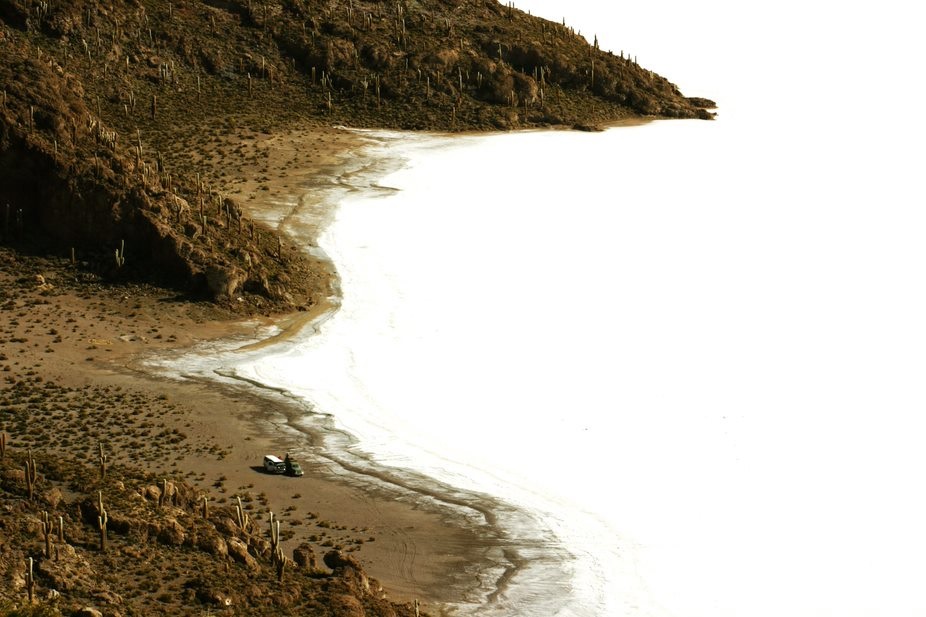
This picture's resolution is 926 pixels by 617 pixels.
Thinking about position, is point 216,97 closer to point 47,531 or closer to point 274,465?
point 274,465

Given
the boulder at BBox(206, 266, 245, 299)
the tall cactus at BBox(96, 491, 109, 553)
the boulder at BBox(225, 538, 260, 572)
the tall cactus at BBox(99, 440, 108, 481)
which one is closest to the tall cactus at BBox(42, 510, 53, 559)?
the tall cactus at BBox(96, 491, 109, 553)

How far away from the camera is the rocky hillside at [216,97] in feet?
225

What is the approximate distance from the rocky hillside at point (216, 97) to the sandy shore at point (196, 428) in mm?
2361

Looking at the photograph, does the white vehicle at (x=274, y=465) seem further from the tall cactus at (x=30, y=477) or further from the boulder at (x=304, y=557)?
the tall cactus at (x=30, y=477)

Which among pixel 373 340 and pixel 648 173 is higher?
pixel 648 173

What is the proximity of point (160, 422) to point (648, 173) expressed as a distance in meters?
43.3

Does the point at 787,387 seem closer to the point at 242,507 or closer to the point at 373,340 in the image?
the point at 373,340

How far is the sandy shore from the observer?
155 feet

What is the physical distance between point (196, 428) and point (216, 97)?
1594 inches

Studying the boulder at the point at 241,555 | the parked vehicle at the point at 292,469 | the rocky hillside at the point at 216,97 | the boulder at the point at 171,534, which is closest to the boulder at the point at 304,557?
the boulder at the point at 241,555

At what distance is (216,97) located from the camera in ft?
302

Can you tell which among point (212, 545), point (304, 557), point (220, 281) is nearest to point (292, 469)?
point (304, 557)

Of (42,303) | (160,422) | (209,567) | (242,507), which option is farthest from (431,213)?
(209,567)

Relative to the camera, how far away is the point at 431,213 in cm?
8244
